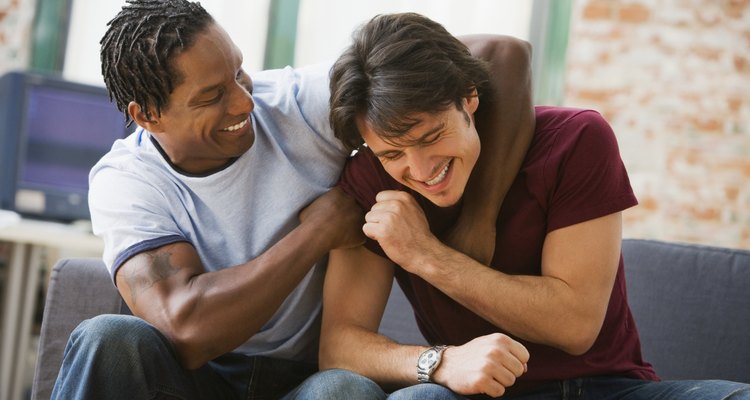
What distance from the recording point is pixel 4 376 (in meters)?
2.80

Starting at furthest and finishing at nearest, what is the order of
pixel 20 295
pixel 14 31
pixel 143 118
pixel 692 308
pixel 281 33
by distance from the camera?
pixel 281 33, pixel 14 31, pixel 20 295, pixel 692 308, pixel 143 118

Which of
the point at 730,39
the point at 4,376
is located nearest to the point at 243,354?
the point at 4,376

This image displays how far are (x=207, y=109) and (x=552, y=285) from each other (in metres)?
0.69

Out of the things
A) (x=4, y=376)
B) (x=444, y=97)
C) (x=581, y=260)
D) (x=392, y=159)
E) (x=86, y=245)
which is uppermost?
(x=444, y=97)

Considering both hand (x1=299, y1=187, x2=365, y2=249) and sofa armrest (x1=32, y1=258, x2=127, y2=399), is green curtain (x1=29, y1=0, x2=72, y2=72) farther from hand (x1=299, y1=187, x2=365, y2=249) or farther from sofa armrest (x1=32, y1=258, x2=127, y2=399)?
hand (x1=299, y1=187, x2=365, y2=249)

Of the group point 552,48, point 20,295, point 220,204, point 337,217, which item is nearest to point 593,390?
point 337,217

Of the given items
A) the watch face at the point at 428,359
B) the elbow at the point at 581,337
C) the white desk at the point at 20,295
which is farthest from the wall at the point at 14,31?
the elbow at the point at 581,337

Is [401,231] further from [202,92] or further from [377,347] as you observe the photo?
[202,92]

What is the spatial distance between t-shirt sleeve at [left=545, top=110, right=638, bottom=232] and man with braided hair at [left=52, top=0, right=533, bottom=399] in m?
0.07

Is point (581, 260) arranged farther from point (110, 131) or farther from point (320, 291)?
point (110, 131)

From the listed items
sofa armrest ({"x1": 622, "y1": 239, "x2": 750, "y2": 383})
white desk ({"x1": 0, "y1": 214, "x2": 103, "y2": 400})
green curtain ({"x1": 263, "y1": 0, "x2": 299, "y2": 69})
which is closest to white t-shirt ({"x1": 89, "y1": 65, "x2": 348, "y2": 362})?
sofa armrest ({"x1": 622, "y1": 239, "x2": 750, "y2": 383})

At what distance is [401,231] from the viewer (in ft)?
5.21

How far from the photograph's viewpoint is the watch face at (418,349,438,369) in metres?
1.51

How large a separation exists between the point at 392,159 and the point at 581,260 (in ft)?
1.18
